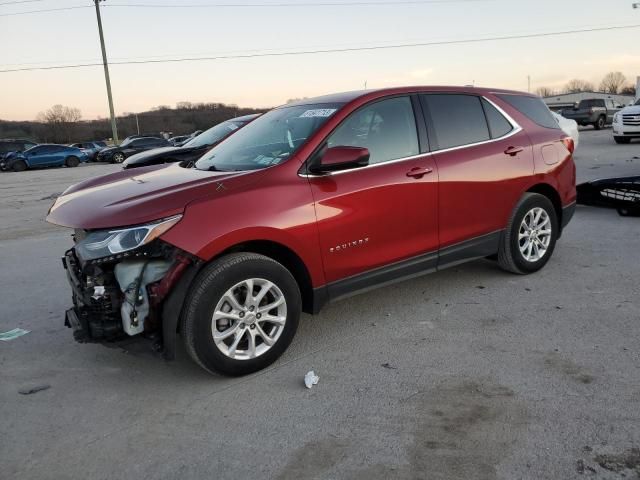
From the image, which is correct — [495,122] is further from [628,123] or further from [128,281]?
[628,123]

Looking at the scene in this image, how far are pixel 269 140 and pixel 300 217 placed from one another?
0.97 meters

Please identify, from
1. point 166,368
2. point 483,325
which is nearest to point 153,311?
point 166,368

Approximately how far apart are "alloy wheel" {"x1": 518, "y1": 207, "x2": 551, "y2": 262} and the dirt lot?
371 mm

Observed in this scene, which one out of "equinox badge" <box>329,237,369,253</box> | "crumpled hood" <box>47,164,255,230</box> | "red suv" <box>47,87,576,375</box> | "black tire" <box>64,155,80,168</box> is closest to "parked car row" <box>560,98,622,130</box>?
"black tire" <box>64,155,80,168</box>

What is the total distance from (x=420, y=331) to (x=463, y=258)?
90 centimetres

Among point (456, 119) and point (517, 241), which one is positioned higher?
point (456, 119)

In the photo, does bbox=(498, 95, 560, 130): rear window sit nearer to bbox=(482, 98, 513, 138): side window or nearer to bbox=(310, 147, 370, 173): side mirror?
bbox=(482, 98, 513, 138): side window

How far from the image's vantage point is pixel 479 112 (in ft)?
15.8

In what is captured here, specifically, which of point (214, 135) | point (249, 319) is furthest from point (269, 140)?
point (214, 135)

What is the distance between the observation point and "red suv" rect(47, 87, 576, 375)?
3.18 meters

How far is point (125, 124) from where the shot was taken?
93.4 metres

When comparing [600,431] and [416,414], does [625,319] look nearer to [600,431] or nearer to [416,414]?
[600,431]

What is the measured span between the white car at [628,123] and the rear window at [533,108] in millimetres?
15245

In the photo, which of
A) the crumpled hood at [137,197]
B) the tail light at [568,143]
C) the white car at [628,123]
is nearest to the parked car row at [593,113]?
the white car at [628,123]
